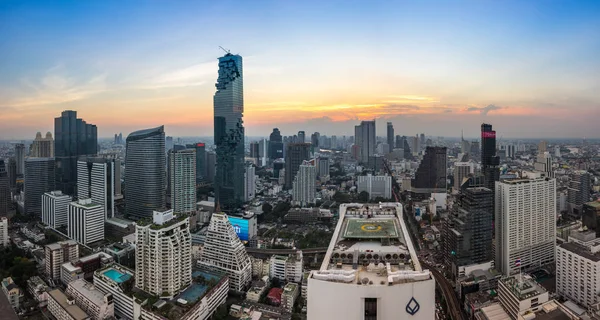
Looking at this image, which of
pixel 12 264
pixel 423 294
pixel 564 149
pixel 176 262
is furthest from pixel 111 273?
pixel 564 149

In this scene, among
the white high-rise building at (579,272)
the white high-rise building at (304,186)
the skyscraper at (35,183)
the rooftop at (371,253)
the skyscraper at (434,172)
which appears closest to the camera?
the rooftop at (371,253)

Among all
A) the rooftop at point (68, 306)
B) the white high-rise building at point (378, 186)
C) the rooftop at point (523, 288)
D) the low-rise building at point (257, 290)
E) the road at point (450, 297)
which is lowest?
the road at point (450, 297)

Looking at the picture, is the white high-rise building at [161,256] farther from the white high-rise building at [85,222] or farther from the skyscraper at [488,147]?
the skyscraper at [488,147]

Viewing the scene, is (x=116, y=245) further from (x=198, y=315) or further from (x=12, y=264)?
(x=198, y=315)

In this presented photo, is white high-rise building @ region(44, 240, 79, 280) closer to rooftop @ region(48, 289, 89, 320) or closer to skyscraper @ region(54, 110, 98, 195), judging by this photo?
rooftop @ region(48, 289, 89, 320)

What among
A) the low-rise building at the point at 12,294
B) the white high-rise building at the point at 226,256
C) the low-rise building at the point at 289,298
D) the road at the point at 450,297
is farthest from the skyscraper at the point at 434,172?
the low-rise building at the point at 12,294

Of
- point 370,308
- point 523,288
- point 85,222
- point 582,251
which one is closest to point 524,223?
point 582,251

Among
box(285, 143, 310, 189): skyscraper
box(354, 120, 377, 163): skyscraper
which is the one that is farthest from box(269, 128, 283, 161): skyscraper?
box(285, 143, 310, 189): skyscraper
